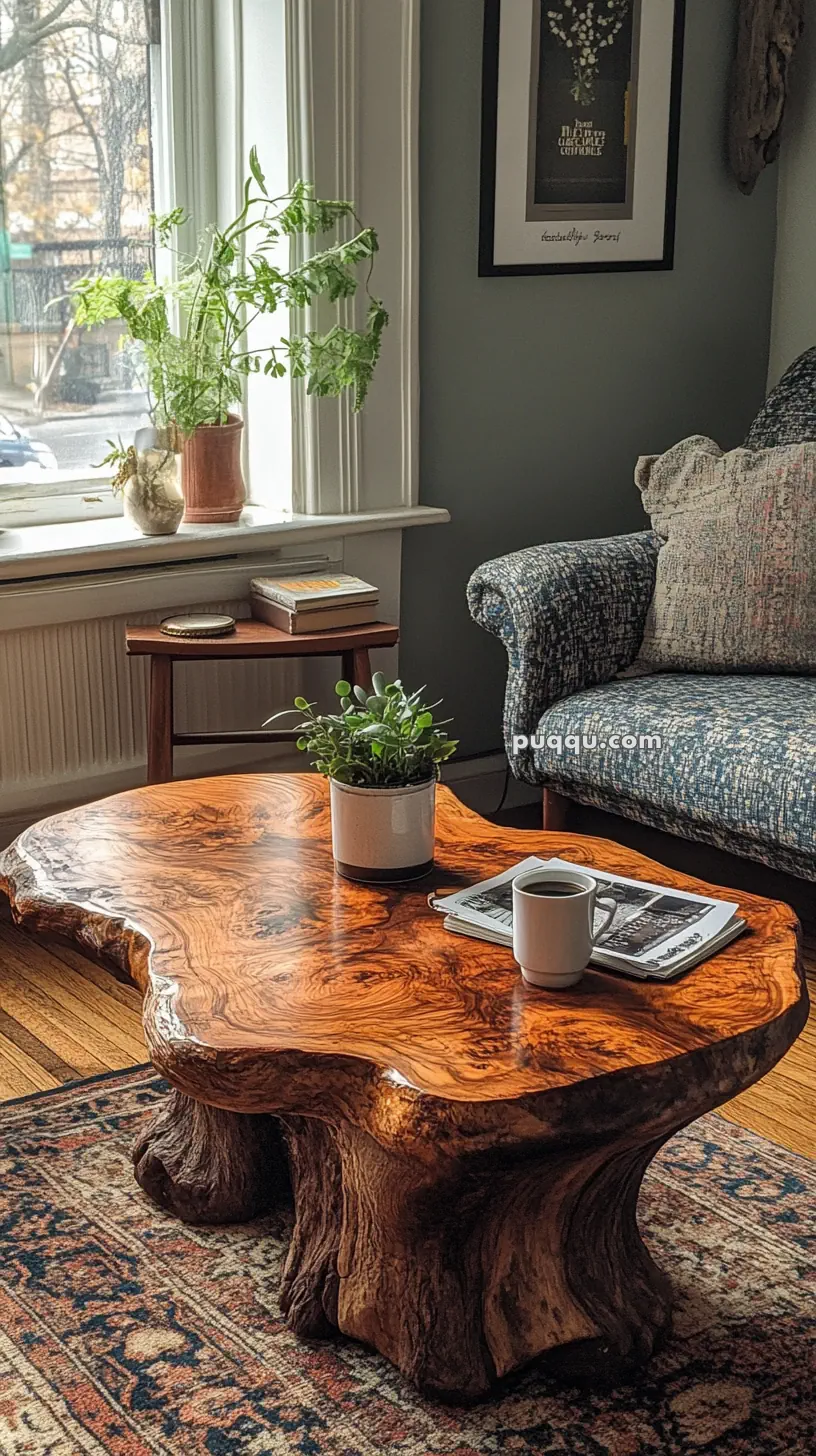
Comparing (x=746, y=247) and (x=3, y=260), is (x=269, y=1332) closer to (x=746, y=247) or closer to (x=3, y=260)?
(x=3, y=260)

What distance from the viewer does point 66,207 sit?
3.09 metres

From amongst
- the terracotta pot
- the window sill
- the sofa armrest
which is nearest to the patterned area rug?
the sofa armrest

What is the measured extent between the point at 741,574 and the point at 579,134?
114cm

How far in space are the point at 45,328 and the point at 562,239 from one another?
1.17 meters

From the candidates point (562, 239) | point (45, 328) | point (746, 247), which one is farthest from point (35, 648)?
point (746, 247)

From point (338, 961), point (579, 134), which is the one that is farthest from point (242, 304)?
point (338, 961)

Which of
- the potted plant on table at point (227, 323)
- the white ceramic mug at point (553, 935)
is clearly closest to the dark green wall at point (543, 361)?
the potted plant on table at point (227, 323)

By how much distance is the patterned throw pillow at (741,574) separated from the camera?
297cm

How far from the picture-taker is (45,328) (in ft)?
10.2

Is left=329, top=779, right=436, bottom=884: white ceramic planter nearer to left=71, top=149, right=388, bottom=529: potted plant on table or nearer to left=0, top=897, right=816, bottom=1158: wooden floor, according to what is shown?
left=0, top=897, right=816, bottom=1158: wooden floor

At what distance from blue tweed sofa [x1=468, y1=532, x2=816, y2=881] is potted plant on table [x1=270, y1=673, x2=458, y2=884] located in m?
0.90

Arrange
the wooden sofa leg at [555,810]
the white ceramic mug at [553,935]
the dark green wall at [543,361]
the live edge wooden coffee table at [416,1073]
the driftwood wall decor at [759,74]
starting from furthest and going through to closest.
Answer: the driftwood wall decor at [759,74] < the dark green wall at [543,361] < the wooden sofa leg at [555,810] < the white ceramic mug at [553,935] < the live edge wooden coffee table at [416,1073]

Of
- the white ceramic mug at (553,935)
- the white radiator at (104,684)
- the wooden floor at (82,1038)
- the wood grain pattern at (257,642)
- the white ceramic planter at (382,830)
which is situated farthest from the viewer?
the white radiator at (104,684)

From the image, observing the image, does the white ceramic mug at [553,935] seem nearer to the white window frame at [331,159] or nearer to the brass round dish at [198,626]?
the brass round dish at [198,626]
